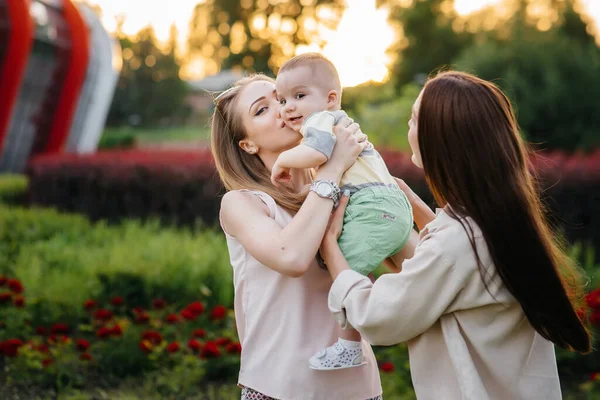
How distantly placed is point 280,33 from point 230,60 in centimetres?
338

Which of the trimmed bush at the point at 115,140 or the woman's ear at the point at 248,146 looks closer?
the woman's ear at the point at 248,146

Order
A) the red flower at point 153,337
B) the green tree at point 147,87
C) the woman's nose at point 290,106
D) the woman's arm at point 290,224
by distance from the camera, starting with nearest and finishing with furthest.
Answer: the woman's arm at point 290,224 → the woman's nose at point 290,106 → the red flower at point 153,337 → the green tree at point 147,87

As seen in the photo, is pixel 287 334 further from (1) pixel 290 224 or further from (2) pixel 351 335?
(1) pixel 290 224

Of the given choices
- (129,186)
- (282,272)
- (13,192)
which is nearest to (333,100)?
(282,272)

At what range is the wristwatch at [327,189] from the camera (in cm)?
209

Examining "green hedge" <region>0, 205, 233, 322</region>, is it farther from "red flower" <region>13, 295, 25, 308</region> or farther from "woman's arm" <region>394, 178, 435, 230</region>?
"woman's arm" <region>394, 178, 435, 230</region>

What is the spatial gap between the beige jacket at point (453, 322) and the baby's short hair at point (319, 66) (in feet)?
2.31

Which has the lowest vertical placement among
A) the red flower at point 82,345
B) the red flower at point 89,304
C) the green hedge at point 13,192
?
the green hedge at point 13,192

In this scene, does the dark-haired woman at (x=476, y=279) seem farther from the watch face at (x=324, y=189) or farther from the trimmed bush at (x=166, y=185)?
the trimmed bush at (x=166, y=185)

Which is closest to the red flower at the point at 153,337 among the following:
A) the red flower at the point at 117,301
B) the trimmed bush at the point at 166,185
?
the red flower at the point at 117,301

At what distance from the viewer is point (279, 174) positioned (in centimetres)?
218

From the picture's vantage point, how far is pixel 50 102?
15625 mm

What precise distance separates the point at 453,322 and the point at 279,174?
0.71 m

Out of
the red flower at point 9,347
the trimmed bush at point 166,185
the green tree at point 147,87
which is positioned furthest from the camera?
the green tree at point 147,87
